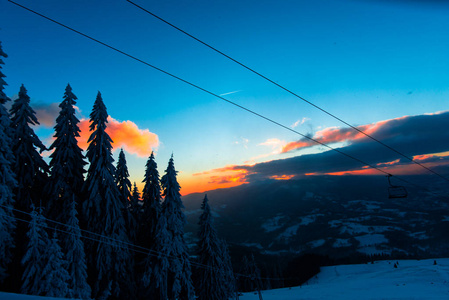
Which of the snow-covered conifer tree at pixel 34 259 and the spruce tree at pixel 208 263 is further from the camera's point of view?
the spruce tree at pixel 208 263

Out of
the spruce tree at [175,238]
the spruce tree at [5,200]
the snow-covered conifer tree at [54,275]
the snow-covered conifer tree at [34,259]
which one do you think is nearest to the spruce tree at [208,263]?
the spruce tree at [175,238]

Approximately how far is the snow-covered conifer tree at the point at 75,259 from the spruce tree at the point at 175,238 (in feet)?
31.6

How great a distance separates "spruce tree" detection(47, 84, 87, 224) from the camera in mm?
24000

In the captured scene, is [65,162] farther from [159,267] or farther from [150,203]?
[159,267]

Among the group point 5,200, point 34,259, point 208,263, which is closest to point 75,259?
point 34,259

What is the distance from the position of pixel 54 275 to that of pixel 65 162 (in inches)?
407

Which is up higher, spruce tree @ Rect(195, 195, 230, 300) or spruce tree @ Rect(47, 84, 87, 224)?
spruce tree @ Rect(47, 84, 87, 224)

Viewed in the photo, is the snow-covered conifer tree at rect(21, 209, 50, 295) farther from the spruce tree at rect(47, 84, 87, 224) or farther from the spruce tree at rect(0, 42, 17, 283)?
the spruce tree at rect(47, 84, 87, 224)

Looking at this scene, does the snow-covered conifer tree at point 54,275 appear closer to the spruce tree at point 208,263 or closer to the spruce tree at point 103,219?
the spruce tree at point 103,219

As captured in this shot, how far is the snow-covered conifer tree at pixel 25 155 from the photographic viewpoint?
23422 mm

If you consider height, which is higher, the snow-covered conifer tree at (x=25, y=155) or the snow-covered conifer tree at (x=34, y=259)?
the snow-covered conifer tree at (x=25, y=155)

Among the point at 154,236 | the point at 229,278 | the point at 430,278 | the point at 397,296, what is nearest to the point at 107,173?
the point at 154,236

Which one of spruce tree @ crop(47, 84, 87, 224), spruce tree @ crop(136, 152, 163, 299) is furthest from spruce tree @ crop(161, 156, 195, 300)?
spruce tree @ crop(47, 84, 87, 224)

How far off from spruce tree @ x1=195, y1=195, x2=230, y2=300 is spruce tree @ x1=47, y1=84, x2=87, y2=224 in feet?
55.3
